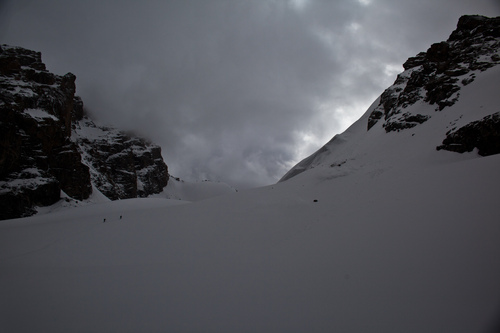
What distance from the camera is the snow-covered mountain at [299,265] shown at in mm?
4293

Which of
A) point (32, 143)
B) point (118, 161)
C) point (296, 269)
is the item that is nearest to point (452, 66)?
point (296, 269)

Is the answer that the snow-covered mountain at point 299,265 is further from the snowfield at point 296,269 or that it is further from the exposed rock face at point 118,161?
the exposed rock face at point 118,161

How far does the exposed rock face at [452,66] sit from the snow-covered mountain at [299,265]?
9299 millimetres

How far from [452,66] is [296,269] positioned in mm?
34334

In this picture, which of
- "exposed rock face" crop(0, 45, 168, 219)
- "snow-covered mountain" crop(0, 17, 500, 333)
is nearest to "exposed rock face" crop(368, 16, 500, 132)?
"snow-covered mountain" crop(0, 17, 500, 333)

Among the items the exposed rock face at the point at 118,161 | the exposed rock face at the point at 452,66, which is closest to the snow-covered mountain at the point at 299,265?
the exposed rock face at the point at 452,66

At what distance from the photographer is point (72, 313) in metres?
5.17

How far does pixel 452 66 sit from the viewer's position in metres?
25.1

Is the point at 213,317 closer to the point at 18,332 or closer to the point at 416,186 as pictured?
the point at 18,332

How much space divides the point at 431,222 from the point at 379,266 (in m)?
3.25

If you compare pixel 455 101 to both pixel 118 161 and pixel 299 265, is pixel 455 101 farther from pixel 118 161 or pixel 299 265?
pixel 118 161

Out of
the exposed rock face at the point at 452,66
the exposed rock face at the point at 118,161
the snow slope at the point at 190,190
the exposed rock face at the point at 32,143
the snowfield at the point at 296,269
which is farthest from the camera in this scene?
the snow slope at the point at 190,190

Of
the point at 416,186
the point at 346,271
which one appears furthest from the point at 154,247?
the point at 416,186

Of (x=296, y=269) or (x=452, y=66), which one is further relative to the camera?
(x=452, y=66)
